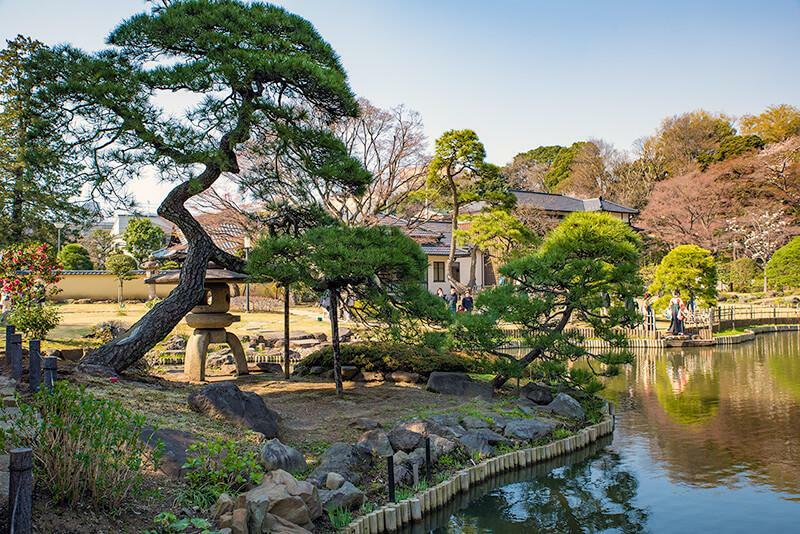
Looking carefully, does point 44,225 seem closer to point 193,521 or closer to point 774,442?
point 193,521

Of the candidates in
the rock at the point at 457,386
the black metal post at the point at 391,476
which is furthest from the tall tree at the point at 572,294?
the black metal post at the point at 391,476

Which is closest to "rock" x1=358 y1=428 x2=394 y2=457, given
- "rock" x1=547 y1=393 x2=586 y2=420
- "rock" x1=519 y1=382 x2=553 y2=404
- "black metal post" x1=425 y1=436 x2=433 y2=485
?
"black metal post" x1=425 y1=436 x2=433 y2=485

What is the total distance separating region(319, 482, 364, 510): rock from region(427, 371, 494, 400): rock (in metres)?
4.56

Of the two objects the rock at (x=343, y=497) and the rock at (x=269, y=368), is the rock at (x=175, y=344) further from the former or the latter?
the rock at (x=343, y=497)

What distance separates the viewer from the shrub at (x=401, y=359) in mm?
11352

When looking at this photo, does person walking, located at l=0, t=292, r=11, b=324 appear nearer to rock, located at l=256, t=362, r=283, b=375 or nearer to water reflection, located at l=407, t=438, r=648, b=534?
rock, located at l=256, t=362, r=283, b=375

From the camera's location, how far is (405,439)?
7.32 meters

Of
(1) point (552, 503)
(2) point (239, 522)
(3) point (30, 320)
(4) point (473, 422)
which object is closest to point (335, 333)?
(4) point (473, 422)

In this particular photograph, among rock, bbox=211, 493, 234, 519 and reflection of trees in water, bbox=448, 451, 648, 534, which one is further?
reflection of trees in water, bbox=448, 451, 648, 534

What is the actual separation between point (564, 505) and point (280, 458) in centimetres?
310

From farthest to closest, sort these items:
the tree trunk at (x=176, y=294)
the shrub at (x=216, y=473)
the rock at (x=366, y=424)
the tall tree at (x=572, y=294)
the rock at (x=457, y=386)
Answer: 1. the rock at (x=457, y=386)
2. the tall tree at (x=572, y=294)
3. the tree trunk at (x=176, y=294)
4. the rock at (x=366, y=424)
5. the shrub at (x=216, y=473)

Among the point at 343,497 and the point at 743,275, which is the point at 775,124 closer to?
the point at 743,275

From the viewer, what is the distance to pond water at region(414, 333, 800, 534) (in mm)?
6453

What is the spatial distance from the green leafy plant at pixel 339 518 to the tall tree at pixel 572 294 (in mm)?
4698
